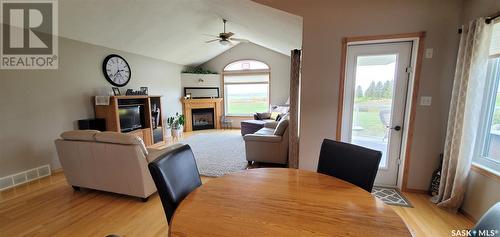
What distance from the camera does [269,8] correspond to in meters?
2.78

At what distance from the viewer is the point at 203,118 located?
24.0 feet

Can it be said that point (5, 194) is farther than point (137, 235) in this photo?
Yes

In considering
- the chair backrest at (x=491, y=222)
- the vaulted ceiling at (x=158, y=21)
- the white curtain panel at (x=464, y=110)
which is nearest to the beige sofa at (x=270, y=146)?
the vaulted ceiling at (x=158, y=21)

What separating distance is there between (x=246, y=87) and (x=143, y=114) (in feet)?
11.8

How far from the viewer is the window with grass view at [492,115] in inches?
76.2

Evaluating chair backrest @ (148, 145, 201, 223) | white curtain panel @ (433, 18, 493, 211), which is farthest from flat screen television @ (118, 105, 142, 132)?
white curtain panel @ (433, 18, 493, 211)

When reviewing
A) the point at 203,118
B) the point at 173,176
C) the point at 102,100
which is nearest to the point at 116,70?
the point at 102,100

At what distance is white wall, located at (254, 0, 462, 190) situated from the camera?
233cm

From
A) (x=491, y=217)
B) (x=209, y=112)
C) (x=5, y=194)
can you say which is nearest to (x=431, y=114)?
(x=491, y=217)

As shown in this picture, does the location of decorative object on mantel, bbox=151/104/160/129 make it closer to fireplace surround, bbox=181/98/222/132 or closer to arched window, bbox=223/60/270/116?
fireplace surround, bbox=181/98/222/132

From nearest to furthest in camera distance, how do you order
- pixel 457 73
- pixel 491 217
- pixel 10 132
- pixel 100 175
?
pixel 491 217
pixel 457 73
pixel 100 175
pixel 10 132

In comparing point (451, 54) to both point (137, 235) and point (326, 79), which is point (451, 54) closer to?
point (326, 79)

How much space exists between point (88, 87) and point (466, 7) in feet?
18.8

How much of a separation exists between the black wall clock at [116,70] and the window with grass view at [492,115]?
5.76 meters
